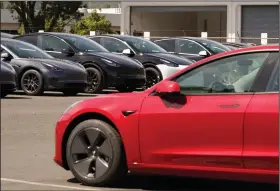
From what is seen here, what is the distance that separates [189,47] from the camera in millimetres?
21500

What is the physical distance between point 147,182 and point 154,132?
2.84 feet

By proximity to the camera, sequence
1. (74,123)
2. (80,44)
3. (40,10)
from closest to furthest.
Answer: (40,10) → (74,123) → (80,44)

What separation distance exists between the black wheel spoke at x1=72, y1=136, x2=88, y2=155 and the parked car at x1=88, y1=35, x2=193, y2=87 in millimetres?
11262

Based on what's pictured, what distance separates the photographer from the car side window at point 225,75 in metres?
6.12

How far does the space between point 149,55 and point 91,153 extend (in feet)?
40.7

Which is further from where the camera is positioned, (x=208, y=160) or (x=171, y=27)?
(x=171, y=27)

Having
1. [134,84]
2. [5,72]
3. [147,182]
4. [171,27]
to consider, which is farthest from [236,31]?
[5,72]

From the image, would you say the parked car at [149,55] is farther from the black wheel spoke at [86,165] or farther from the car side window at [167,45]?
the black wheel spoke at [86,165]

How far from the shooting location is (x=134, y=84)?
17203 millimetres

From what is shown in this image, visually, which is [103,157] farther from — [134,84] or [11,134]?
[134,84]

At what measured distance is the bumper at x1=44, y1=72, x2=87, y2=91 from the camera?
1541cm

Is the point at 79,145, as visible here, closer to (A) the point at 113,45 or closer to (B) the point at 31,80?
(B) the point at 31,80

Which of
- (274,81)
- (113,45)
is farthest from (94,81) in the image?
(274,81)

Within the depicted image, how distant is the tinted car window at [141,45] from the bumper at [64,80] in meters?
3.82
